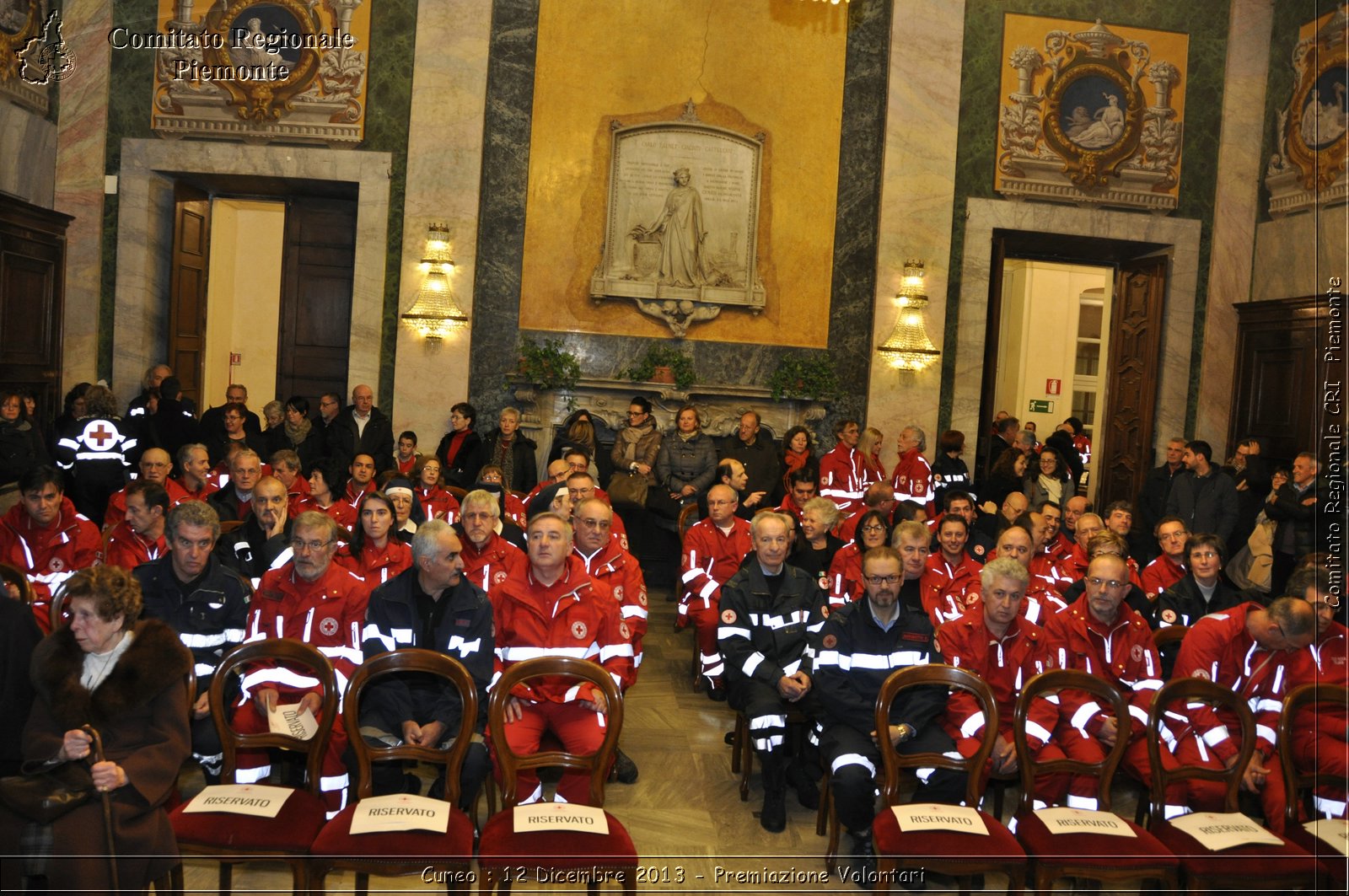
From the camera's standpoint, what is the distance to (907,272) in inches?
450

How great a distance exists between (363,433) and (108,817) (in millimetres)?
7407

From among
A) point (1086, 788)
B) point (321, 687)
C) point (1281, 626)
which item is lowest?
point (1086, 788)

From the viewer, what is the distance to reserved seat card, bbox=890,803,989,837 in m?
3.66

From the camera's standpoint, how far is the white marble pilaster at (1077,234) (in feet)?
38.7

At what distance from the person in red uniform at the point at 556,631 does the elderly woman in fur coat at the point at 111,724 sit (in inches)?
56.3

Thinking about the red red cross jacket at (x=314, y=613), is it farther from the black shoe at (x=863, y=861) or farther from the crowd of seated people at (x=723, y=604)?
the black shoe at (x=863, y=861)

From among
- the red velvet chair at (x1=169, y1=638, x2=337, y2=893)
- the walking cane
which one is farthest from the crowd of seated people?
the walking cane

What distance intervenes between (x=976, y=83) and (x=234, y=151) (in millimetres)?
7894

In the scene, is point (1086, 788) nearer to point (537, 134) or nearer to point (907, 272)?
point (907, 272)

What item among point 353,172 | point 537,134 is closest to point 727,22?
point 537,134

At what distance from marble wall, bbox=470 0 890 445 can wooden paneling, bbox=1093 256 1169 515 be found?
10.8 ft

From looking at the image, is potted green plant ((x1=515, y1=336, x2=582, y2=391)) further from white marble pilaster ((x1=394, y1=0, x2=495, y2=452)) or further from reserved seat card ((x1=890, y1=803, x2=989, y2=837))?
reserved seat card ((x1=890, y1=803, x2=989, y2=837))

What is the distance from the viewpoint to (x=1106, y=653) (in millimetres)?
4973

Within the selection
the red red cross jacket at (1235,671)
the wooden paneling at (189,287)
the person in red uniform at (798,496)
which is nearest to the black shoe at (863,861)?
the red red cross jacket at (1235,671)
